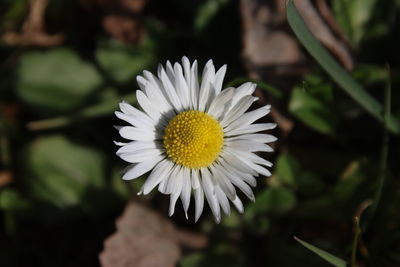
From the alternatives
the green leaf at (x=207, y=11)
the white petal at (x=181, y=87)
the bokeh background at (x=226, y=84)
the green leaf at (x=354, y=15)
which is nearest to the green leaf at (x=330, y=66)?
the bokeh background at (x=226, y=84)

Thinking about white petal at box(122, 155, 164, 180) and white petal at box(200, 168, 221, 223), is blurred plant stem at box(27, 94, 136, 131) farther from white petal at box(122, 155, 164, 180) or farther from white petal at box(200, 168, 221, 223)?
white petal at box(200, 168, 221, 223)

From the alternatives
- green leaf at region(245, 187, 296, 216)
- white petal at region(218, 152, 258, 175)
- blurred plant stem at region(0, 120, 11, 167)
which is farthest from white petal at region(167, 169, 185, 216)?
blurred plant stem at region(0, 120, 11, 167)

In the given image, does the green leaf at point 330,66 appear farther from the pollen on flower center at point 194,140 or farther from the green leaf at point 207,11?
the green leaf at point 207,11

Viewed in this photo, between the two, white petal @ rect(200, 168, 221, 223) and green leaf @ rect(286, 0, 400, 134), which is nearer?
white petal @ rect(200, 168, 221, 223)

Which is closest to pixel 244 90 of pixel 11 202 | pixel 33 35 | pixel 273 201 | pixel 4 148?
pixel 273 201

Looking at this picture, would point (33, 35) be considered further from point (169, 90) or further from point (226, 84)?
point (169, 90)

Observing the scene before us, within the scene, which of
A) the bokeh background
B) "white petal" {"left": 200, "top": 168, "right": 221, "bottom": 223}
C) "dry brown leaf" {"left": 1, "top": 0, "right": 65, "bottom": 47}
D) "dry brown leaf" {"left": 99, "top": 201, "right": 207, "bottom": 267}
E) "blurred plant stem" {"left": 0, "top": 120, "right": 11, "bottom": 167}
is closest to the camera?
"white petal" {"left": 200, "top": 168, "right": 221, "bottom": 223}
